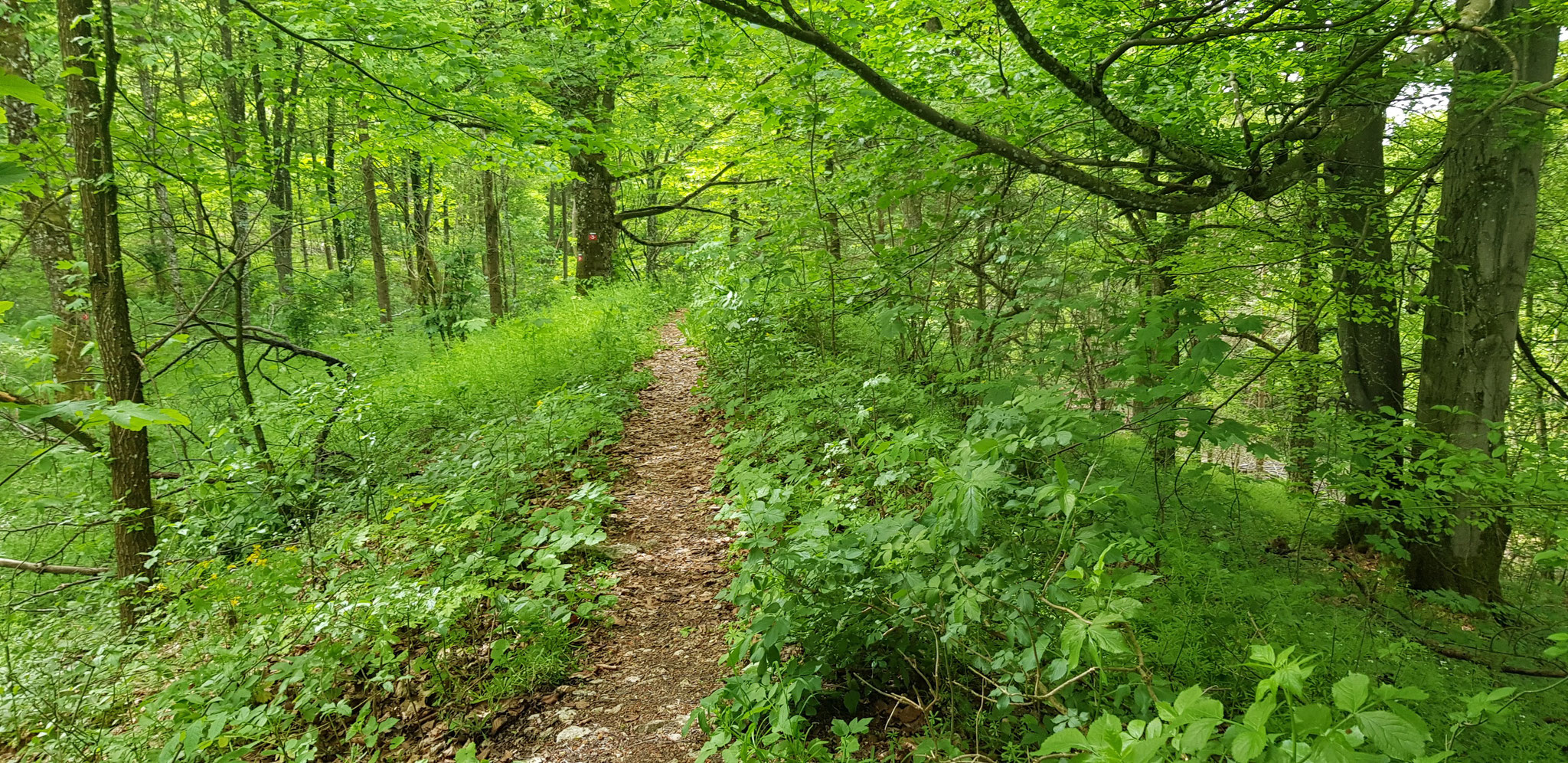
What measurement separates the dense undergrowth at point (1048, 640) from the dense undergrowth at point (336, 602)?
1449mm

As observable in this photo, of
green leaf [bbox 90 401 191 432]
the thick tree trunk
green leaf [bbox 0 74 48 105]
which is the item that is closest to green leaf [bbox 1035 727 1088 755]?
green leaf [bbox 90 401 191 432]

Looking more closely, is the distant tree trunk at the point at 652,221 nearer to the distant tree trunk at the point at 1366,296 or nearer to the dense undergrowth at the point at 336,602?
the dense undergrowth at the point at 336,602

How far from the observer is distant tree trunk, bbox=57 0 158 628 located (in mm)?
4156

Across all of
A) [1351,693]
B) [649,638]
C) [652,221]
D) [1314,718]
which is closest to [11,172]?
[1314,718]

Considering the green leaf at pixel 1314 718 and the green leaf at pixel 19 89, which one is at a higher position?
the green leaf at pixel 19 89

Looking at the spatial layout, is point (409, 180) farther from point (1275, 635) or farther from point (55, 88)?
point (1275, 635)

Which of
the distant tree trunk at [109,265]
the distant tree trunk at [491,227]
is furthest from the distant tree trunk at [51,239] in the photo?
the distant tree trunk at [491,227]

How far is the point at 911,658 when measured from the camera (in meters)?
2.91

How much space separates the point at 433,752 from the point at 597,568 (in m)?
1.41

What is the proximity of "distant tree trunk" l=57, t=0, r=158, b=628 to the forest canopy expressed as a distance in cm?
3

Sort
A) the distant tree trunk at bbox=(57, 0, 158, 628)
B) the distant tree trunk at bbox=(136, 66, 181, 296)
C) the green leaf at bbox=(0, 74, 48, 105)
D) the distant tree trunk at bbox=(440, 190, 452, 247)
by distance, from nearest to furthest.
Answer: the green leaf at bbox=(0, 74, 48, 105)
the distant tree trunk at bbox=(57, 0, 158, 628)
the distant tree trunk at bbox=(136, 66, 181, 296)
the distant tree trunk at bbox=(440, 190, 452, 247)

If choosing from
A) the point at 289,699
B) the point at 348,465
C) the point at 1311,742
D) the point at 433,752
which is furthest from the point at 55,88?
the point at 1311,742

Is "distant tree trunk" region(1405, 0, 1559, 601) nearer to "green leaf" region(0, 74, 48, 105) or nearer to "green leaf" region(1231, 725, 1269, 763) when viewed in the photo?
"green leaf" region(1231, 725, 1269, 763)

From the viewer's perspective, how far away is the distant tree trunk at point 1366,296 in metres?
4.71
